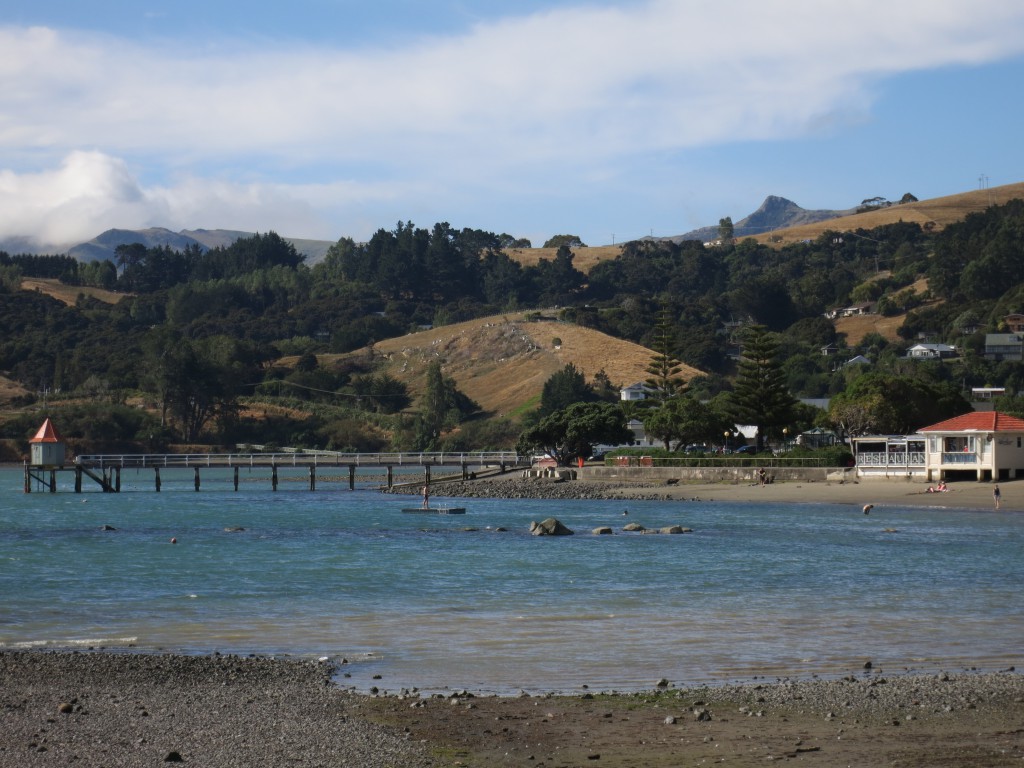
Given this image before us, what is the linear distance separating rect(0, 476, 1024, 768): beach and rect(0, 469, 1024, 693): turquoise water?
3.68ft

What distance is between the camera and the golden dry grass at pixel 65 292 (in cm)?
18859

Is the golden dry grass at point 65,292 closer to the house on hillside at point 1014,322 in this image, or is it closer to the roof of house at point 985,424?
the house on hillside at point 1014,322

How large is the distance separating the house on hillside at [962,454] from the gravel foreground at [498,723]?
41.2m

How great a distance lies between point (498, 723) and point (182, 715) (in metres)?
3.25

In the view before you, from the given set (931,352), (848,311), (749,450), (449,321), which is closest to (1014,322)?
(931,352)

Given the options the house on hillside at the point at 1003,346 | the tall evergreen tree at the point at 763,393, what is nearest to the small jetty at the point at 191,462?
the tall evergreen tree at the point at 763,393

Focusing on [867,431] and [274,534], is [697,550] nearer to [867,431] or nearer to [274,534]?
[274,534]

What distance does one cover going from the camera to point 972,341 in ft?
408

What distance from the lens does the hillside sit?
5123 inches

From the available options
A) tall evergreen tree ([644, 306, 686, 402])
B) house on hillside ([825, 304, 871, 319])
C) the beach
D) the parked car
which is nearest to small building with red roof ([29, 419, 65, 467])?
tall evergreen tree ([644, 306, 686, 402])

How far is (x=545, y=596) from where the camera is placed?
24.3 metres

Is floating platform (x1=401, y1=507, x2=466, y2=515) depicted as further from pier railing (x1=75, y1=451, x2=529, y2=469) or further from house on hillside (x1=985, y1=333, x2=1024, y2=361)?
house on hillside (x1=985, y1=333, x2=1024, y2=361)

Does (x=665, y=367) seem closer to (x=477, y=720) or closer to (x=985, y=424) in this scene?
(x=985, y=424)

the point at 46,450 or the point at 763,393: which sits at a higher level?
the point at 763,393
